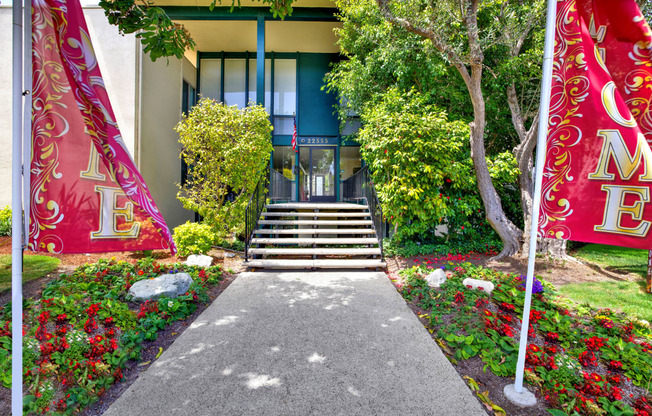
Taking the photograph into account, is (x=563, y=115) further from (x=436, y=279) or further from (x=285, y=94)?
(x=285, y=94)

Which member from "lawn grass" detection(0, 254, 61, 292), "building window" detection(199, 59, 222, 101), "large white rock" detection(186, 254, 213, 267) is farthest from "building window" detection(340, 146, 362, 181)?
"lawn grass" detection(0, 254, 61, 292)

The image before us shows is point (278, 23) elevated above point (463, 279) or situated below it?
above

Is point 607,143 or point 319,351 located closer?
point 607,143

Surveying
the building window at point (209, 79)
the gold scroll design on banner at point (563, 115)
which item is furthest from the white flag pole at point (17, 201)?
the building window at point (209, 79)

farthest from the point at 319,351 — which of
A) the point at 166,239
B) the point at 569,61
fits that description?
the point at 569,61

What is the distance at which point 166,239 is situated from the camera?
1710 millimetres

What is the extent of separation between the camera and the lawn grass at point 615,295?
11.7 ft

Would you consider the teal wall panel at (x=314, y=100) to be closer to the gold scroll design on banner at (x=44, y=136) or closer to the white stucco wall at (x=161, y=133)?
the white stucco wall at (x=161, y=133)

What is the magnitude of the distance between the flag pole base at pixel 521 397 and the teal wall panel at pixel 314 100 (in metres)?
10.3

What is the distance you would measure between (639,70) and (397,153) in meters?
3.92

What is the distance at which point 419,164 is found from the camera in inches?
228

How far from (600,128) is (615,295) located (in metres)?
3.62

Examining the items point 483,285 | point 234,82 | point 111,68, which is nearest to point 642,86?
point 483,285

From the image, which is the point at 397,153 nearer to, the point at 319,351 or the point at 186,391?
the point at 319,351
